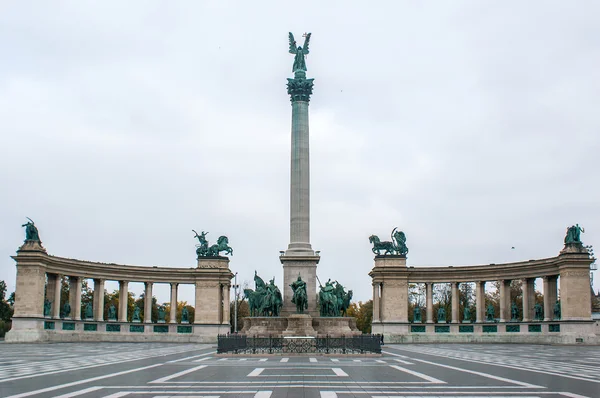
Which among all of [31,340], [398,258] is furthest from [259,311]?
[398,258]

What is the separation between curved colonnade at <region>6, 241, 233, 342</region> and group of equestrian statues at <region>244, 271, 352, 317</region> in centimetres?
2697

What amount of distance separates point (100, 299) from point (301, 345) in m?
47.5

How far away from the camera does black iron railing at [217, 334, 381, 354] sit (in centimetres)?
4166

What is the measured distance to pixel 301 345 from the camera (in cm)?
4166

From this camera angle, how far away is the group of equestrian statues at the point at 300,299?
53812mm

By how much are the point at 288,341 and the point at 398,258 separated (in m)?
45.1

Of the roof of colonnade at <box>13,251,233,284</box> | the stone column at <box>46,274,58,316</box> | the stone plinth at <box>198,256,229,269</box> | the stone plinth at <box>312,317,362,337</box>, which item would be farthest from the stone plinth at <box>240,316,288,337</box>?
the stone plinth at <box>198,256,229,269</box>

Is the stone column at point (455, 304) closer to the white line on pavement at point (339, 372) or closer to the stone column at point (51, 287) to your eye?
the stone column at point (51, 287)

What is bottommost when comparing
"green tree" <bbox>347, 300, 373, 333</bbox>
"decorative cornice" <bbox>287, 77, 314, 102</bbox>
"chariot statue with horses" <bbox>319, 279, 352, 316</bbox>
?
"green tree" <bbox>347, 300, 373, 333</bbox>

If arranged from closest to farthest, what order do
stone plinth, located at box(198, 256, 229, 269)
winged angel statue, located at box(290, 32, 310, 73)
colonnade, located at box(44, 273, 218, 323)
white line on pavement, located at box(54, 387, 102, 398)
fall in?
white line on pavement, located at box(54, 387, 102, 398)
winged angel statue, located at box(290, 32, 310, 73)
colonnade, located at box(44, 273, 218, 323)
stone plinth, located at box(198, 256, 229, 269)

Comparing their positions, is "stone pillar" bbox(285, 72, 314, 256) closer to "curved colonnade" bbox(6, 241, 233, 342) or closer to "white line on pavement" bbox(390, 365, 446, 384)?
"white line on pavement" bbox(390, 365, 446, 384)

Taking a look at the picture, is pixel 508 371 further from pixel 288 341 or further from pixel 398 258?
pixel 398 258

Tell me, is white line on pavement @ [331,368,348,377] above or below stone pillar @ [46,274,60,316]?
below

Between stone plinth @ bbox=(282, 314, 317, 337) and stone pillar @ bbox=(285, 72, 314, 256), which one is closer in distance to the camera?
stone plinth @ bbox=(282, 314, 317, 337)
